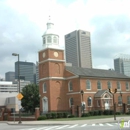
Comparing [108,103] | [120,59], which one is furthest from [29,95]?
[120,59]

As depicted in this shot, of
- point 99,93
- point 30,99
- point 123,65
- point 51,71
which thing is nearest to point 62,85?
point 51,71

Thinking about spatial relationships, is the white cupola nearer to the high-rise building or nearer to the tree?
the tree

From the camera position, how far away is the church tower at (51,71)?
2162 inches

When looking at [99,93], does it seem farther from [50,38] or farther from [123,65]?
[123,65]

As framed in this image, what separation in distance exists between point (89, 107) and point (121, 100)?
11371 millimetres

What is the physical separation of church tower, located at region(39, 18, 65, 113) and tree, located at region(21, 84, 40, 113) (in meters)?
11.3

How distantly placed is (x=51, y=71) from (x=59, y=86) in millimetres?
3921

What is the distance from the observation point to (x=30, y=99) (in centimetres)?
6819

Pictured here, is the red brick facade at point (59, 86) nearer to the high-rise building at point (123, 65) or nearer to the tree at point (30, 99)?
the tree at point (30, 99)

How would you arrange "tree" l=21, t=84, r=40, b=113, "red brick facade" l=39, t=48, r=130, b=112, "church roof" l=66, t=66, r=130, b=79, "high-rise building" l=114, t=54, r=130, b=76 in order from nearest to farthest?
"red brick facade" l=39, t=48, r=130, b=112 < "church roof" l=66, t=66, r=130, b=79 < "tree" l=21, t=84, r=40, b=113 < "high-rise building" l=114, t=54, r=130, b=76

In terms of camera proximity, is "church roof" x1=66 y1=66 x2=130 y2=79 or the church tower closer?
the church tower

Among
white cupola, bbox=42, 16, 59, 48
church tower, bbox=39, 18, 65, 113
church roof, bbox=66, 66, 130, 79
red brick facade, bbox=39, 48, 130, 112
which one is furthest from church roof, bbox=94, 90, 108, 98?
white cupola, bbox=42, 16, 59, 48

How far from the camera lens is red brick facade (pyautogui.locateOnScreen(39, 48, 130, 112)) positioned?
54719 millimetres

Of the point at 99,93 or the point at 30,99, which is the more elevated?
the point at 99,93
